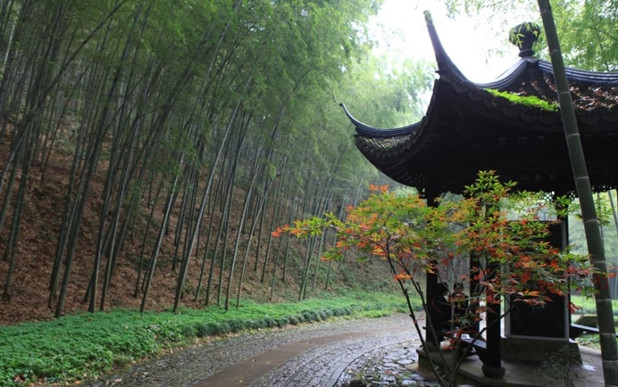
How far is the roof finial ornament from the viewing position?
4.24m

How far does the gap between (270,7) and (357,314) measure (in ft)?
29.2

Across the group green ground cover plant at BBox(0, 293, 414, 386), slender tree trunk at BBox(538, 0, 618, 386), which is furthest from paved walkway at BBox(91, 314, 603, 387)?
slender tree trunk at BBox(538, 0, 618, 386)

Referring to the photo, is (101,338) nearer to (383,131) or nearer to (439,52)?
(383,131)

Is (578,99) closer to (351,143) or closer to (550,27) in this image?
(550,27)

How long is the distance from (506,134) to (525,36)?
5.78 feet

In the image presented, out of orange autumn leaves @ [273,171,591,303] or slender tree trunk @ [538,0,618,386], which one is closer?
slender tree trunk @ [538,0,618,386]

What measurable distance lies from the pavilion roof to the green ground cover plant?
393cm

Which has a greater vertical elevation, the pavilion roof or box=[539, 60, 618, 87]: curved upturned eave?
box=[539, 60, 618, 87]: curved upturned eave

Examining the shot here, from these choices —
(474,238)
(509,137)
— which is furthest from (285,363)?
(509,137)

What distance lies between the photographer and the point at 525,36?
4.54 metres

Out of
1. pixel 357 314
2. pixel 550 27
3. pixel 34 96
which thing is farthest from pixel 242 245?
pixel 550 27

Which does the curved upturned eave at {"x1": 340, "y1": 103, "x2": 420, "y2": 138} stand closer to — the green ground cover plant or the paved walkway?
the paved walkway

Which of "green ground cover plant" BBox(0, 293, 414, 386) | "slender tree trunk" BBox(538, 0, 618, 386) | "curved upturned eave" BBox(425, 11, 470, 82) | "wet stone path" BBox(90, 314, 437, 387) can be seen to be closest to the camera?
"slender tree trunk" BBox(538, 0, 618, 386)

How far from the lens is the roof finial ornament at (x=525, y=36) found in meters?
4.24
